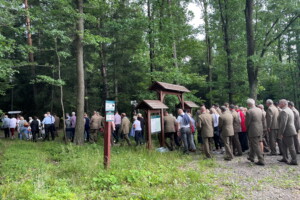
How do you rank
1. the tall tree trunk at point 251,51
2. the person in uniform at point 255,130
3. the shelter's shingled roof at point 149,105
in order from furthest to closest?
the tall tree trunk at point 251,51 < the shelter's shingled roof at point 149,105 < the person in uniform at point 255,130

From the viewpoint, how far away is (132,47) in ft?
61.7

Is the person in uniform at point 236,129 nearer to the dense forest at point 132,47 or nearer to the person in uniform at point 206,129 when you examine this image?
the person in uniform at point 206,129

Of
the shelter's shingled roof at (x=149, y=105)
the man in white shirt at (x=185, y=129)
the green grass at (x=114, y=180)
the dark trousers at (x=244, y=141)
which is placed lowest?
the green grass at (x=114, y=180)

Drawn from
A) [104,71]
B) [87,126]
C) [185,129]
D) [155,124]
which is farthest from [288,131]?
[104,71]

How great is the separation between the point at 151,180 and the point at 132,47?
580 inches

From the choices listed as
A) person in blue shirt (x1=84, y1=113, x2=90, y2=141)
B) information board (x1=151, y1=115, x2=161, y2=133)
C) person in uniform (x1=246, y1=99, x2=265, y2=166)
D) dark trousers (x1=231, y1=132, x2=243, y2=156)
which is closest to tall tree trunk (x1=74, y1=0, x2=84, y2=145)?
person in blue shirt (x1=84, y1=113, x2=90, y2=141)

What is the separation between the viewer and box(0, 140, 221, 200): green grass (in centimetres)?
470

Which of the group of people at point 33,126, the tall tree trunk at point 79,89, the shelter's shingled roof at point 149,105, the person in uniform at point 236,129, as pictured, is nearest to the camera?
the person in uniform at point 236,129

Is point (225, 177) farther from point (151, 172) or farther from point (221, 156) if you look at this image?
point (221, 156)

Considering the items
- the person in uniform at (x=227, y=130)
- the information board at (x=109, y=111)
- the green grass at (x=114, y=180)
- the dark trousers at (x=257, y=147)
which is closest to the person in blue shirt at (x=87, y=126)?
the green grass at (x=114, y=180)

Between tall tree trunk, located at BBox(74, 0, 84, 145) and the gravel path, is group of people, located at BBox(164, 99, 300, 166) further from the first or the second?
tall tree trunk, located at BBox(74, 0, 84, 145)

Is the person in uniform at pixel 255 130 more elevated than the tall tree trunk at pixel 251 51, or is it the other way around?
the tall tree trunk at pixel 251 51

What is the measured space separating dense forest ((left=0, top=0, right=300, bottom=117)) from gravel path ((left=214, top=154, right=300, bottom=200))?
811 cm

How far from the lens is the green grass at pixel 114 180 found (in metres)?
4.70
